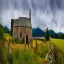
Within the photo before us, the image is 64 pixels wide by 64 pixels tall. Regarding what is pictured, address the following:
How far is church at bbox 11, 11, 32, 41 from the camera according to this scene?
2691 millimetres

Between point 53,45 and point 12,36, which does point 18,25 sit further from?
point 53,45

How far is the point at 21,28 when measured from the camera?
2.73m

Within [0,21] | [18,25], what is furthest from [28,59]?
[0,21]

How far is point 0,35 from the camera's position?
2.76 m

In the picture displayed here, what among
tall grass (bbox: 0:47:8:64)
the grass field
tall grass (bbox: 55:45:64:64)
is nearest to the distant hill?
the grass field

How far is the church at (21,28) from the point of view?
2.69 meters

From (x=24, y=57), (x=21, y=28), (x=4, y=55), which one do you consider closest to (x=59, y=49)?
(x=24, y=57)

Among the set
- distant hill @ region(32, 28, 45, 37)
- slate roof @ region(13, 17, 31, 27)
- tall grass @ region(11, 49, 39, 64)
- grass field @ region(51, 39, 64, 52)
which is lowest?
tall grass @ region(11, 49, 39, 64)

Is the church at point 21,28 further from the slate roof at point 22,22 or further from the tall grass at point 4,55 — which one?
the tall grass at point 4,55

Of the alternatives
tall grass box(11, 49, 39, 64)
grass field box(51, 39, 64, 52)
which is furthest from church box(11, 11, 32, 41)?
grass field box(51, 39, 64, 52)

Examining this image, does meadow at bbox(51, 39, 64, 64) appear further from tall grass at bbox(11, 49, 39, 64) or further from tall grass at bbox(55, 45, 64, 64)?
tall grass at bbox(11, 49, 39, 64)

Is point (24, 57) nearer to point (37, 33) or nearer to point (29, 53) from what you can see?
point (29, 53)

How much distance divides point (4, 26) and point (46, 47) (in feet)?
2.06

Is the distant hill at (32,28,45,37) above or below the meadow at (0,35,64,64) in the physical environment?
above
